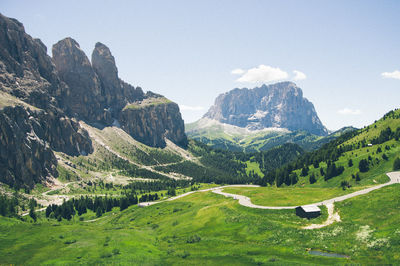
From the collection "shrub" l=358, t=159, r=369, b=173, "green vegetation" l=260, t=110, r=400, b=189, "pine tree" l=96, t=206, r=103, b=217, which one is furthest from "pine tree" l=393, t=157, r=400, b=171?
"pine tree" l=96, t=206, r=103, b=217

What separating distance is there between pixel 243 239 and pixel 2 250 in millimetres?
52248

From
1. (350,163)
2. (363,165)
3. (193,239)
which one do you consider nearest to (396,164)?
(363,165)

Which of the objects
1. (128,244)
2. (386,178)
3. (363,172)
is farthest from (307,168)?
(128,244)

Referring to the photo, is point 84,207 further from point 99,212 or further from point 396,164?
point 396,164

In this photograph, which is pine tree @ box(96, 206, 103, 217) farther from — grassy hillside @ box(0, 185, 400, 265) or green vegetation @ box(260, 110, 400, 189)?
green vegetation @ box(260, 110, 400, 189)

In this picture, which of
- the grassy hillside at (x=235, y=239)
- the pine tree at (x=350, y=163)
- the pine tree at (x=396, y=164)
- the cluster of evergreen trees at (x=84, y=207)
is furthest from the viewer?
the cluster of evergreen trees at (x=84, y=207)

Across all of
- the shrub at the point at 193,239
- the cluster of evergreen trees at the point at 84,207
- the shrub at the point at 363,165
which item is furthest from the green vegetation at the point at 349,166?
the cluster of evergreen trees at the point at 84,207

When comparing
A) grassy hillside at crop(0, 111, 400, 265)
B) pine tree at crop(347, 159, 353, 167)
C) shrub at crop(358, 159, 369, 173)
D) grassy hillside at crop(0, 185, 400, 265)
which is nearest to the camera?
grassy hillside at crop(0, 185, 400, 265)

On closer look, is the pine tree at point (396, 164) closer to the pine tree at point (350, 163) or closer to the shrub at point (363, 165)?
the shrub at point (363, 165)

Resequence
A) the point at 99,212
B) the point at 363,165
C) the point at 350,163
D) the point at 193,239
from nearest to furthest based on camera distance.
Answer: the point at 193,239, the point at 363,165, the point at 350,163, the point at 99,212

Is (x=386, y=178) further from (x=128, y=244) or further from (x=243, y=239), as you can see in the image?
(x=128, y=244)

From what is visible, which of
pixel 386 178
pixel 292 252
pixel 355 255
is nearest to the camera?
pixel 355 255

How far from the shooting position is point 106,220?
12538cm

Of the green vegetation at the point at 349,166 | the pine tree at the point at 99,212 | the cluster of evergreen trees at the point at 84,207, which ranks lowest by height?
the pine tree at the point at 99,212
